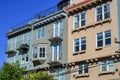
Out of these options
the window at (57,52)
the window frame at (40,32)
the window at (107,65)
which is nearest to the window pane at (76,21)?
the window at (57,52)

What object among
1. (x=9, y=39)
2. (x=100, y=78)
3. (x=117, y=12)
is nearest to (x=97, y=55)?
(x=100, y=78)

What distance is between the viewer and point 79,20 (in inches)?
1788

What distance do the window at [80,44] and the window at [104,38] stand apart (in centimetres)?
251

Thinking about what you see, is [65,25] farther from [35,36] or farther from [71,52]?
[35,36]

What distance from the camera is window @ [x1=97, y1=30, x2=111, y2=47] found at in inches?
1604

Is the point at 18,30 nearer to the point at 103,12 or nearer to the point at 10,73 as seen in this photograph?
the point at 10,73

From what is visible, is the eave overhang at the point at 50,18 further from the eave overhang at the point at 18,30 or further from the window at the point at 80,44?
the window at the point at 80,44

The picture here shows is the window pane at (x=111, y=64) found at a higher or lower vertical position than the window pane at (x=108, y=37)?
lower

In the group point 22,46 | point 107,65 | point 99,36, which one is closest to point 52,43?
point 22,46

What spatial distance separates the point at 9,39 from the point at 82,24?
18714 mm

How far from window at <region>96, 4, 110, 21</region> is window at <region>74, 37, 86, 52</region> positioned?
332 centimetres

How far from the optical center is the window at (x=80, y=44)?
43.9 metres

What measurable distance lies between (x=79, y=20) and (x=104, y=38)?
543cm

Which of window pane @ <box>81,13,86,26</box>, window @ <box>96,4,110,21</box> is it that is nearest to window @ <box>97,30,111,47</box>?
window @ <box>96,4,110,21</box>
